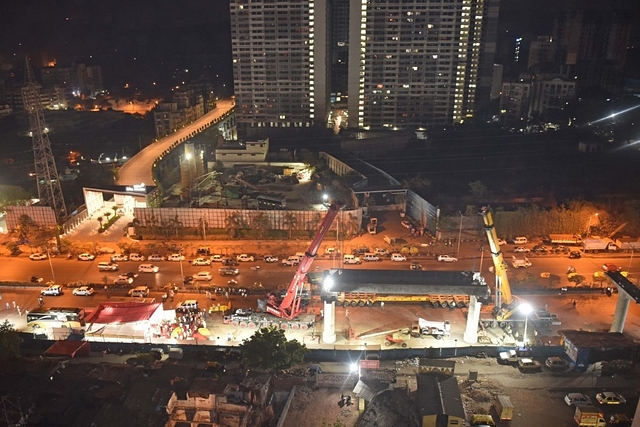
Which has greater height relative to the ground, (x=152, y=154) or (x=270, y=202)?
(x=152, y=154)

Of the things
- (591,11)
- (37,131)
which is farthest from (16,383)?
(591,11)

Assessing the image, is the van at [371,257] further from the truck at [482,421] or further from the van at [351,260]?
the truck at [482,421]

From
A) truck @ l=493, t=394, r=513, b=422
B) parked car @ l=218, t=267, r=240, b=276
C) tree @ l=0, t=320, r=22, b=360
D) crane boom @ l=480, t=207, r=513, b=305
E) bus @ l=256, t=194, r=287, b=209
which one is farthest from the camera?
bus @ l=256, t=194, r=287, b=209

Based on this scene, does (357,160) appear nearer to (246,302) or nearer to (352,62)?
(352,62)

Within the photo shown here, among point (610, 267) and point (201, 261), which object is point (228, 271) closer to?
point (201, 261)

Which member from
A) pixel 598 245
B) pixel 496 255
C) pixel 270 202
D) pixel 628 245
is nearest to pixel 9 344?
pixel 496 255

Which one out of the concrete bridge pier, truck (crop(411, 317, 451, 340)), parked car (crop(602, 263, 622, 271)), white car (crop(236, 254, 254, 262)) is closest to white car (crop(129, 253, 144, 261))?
white car (crop(236, 254, 254, 262))

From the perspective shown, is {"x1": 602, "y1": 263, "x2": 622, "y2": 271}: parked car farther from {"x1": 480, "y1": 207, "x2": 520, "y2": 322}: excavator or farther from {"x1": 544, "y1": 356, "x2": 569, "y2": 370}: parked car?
{"x1": 544, "y1": 356, "x2": 569, "y2": 370}: parked car
